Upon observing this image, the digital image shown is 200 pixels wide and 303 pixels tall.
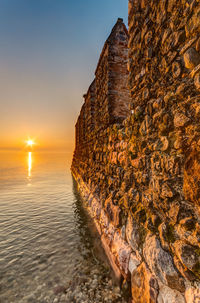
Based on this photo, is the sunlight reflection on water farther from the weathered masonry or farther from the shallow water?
the weathered masonry

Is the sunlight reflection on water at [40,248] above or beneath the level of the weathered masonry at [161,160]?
beneath

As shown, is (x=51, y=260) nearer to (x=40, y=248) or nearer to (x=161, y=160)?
(x=40, y=248)

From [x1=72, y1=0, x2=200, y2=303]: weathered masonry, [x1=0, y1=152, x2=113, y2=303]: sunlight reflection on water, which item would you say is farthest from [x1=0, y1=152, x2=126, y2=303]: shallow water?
[x1=72, y1=0, x2=200, y2=303]: weathered masonry

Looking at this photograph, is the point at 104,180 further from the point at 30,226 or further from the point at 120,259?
the point at 30,226

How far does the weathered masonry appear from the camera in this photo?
1384 millimetres

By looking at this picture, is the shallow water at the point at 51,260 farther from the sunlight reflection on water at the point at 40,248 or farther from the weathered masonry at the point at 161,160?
the weathered masonry at the point at 161,160

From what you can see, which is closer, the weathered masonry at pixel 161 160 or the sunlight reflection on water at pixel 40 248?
the weathered masonry at pixel 161 160

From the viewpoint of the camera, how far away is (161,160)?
1.77 m

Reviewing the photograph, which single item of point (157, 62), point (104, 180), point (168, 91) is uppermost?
point (157, 62)

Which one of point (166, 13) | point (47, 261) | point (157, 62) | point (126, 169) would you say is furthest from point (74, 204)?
point (166, 13)

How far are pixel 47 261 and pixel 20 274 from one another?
0.52m

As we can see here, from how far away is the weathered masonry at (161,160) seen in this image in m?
1.38

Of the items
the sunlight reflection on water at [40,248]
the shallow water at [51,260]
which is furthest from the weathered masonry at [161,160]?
Answer: the sunlight reflection on water at [40,248]

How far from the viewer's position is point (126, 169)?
9.11 feet
